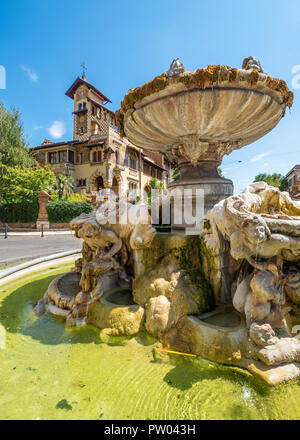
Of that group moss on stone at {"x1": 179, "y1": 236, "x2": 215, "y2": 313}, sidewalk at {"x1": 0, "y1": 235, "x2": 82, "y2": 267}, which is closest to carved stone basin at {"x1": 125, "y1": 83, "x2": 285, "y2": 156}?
moss on stone at {"x1": 179, "y1": 236, "x2": 215, "y2": 313}

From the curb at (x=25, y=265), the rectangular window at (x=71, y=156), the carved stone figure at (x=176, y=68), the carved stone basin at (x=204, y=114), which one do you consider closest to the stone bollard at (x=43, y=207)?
the rectangular window at (x=71, y=156)

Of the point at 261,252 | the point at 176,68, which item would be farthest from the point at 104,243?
the point at 176,68

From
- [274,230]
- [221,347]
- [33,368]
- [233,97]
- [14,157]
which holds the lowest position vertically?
[33,368]

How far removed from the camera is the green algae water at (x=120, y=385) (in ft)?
5.33

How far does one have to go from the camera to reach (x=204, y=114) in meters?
3.90

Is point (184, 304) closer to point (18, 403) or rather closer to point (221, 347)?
point (221, 347)

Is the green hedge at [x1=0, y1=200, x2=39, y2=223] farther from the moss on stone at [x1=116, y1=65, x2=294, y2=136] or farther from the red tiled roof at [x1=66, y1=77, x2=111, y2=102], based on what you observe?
the red tiled roof at [x1=66, y1=77, x2=111, y2=102]

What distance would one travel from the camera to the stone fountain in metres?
2.15

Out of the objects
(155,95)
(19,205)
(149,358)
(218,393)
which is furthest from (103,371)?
(19,205)

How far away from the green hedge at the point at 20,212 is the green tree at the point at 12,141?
5.02 metres

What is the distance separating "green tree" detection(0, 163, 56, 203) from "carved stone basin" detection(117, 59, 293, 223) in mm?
21105

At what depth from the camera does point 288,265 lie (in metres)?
2.54

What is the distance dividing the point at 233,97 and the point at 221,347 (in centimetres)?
343

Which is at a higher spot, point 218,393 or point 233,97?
point 233,97
